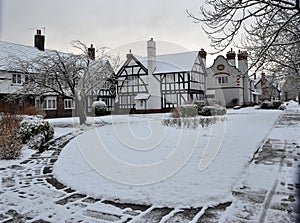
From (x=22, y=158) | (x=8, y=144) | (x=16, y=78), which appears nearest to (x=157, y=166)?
(x=22, y=158)

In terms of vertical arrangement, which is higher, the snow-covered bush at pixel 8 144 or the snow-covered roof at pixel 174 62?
the snow-covered roof at pixel 174 62

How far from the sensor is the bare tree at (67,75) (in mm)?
17297

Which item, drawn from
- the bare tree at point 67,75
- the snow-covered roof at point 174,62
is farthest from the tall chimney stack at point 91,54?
the snow-covered roof at point 174,62


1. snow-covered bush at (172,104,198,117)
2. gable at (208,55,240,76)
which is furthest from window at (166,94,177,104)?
snow-covered bush at (172,104,198,117)

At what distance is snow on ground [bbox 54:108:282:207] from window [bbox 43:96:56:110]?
18.8 metres

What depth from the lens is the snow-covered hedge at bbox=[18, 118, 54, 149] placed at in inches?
412

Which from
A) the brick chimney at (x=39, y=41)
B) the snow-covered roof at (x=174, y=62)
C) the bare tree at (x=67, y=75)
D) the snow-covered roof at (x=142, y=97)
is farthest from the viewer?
the snow-covered roof at (x=142, y=97)

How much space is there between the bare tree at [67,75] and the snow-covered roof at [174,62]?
1543 centimetres

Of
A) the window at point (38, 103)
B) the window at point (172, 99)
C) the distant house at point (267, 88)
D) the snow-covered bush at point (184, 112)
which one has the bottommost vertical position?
the snow-covered bush at point (184, 112)

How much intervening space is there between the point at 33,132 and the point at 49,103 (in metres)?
18.5

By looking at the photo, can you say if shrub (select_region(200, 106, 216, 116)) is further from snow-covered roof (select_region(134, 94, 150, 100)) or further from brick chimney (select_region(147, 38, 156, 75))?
brick chimney (select_region(147, 38, 156, 75))

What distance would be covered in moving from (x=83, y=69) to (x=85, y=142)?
8.98 meters

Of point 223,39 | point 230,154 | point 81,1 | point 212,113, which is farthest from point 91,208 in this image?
point 212,113

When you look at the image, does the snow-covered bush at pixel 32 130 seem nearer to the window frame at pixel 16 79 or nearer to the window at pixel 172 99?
the window frame at pixel 16 79
